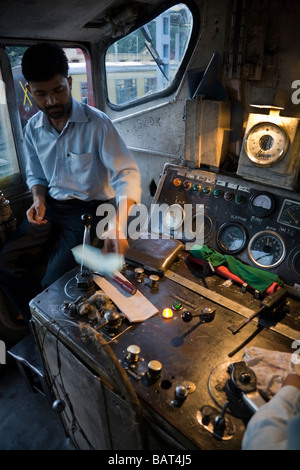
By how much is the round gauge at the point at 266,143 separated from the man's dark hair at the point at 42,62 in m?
1.28

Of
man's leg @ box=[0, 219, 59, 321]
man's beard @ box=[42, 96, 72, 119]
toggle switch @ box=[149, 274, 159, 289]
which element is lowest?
man's leg @ box=[0, 219, 59, 321]

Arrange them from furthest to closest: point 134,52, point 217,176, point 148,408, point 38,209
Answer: point 134,52
point 38,209
point 217,176
point 148,408

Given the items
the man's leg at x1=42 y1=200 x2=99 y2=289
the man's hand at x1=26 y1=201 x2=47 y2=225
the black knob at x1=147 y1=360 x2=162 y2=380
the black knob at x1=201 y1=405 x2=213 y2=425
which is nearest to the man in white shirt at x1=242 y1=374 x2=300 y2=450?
the black knob at x1=201 y1=405 x2=213 y2=425

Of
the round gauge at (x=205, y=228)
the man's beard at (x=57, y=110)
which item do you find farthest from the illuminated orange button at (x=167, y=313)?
the man's beard at (x=57, y=110)

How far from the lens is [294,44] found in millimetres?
1851

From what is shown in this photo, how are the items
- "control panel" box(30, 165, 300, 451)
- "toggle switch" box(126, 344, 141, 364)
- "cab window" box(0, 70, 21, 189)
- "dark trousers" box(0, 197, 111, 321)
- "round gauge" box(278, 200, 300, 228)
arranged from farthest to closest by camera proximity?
"cab window" box(0, 70, 21, 189) < "dark trousers" box(0, 197, 111, 321) < "round gauge" box(278, 200, 300, 228) < "toggle switch" box(126, 344, 141, 364) < "control panel" box(30, 165, 300, 451)

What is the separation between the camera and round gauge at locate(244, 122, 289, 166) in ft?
6.06

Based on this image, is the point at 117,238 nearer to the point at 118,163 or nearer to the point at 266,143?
the point at 118,163

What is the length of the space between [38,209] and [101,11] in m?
1.63

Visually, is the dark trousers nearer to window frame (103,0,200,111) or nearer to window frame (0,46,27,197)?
window frame (0,46,27,197)

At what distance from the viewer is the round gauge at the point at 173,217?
224cm

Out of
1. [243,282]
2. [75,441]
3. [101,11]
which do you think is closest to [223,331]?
[243,282]

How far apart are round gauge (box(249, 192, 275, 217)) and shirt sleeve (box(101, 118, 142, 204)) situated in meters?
0.75
